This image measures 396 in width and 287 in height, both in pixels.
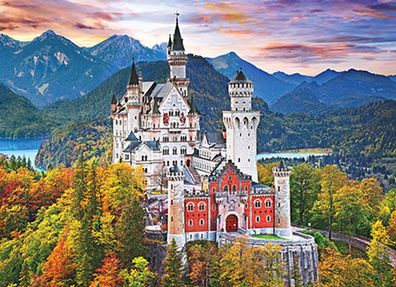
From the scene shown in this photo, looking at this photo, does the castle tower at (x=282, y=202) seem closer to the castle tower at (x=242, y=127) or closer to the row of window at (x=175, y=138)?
the castle tower at (x=242, y=127)

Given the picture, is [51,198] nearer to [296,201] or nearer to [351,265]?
[296,201]

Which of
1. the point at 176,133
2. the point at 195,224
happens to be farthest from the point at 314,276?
the point at 176,133

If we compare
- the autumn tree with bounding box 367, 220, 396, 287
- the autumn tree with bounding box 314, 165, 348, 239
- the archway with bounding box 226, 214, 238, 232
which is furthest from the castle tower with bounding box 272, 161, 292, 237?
the autumn tree with bounding box 314, 165, 348, 239

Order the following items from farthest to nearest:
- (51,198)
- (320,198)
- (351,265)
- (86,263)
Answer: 1. (51,198)
2. (320,198)
3. (86,263)
4. (351,265)

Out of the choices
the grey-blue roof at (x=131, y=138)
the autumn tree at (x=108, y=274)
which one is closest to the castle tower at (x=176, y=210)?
the autumn tree at (x=108, y=274)

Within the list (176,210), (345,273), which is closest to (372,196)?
(345,273)

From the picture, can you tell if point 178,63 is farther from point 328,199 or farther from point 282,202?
point 282,202

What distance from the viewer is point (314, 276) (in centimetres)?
6794

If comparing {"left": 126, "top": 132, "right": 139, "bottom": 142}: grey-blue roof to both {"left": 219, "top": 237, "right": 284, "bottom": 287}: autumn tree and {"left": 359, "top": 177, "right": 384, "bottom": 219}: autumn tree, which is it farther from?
{"left": 359, "top": 177, "right": 384, "bottom": 219}: autumn tree

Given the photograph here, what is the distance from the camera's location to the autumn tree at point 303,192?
90000mm

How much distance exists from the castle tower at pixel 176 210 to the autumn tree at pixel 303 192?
2571cm

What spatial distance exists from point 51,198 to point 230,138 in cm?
3342

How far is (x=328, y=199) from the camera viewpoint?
283ft

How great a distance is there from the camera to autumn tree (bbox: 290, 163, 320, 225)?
3543 inches
